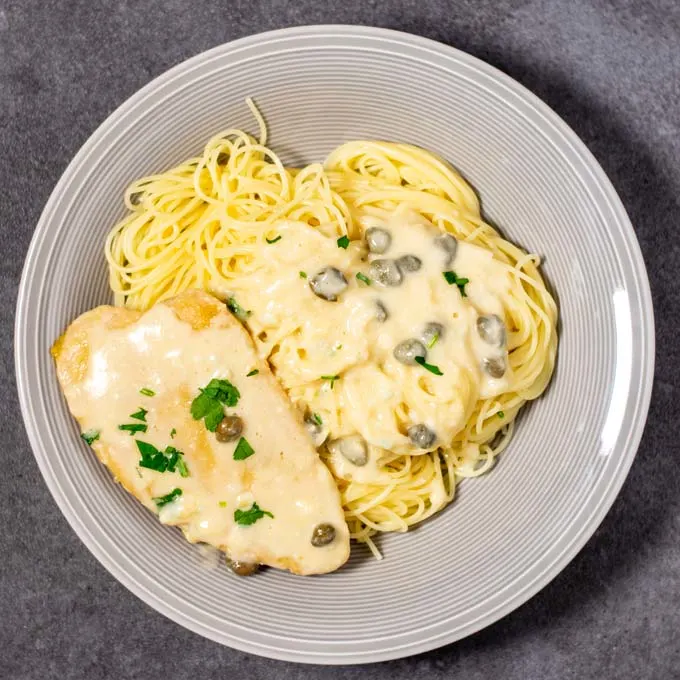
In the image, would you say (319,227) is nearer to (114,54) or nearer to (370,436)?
(370,436)

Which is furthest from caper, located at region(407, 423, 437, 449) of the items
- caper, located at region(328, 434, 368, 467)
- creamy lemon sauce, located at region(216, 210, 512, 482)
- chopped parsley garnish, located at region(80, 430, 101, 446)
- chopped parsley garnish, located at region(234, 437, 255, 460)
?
chopped parsley garnish, located at region(80, 430, 101, 446)

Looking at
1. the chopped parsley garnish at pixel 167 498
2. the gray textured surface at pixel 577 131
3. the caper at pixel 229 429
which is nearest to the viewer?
the caper at pixel 229 429

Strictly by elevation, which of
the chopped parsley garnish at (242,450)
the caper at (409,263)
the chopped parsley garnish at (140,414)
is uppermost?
the caper at (409,263)

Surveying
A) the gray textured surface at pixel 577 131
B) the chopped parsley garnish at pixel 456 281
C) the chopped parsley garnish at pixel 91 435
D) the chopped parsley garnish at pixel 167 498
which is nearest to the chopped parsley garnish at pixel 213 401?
the chopped parsley garnish at pixel 167 498

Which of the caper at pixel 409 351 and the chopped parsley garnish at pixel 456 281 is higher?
the chopped parsley garnish at pixel 456 281

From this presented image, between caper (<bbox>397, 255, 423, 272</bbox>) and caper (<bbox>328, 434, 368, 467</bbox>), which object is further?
caper (<bbox>328, 434, 368, 467</bbox>)

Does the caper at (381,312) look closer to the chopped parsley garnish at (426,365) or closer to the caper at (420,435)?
the chopped parsley garnish at (426,365)

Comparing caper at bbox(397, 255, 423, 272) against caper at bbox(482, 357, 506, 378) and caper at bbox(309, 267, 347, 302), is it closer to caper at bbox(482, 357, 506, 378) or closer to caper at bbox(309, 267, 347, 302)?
caper at bbox(309, 267, 347, 302)
